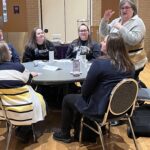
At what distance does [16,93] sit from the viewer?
277 centimetres

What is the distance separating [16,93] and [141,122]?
1.51 meters

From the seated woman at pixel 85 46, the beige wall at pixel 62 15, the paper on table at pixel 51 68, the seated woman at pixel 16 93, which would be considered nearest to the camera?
the seated woman at pixel 16 93

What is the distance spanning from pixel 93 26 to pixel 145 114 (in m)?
4.20

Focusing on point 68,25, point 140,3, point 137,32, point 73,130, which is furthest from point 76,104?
point 140,3

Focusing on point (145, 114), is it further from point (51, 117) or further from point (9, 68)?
point (9, 68)

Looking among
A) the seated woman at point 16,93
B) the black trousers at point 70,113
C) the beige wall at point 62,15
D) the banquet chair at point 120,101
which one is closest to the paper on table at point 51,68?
the black trousers at point 70,113

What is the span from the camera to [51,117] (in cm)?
398

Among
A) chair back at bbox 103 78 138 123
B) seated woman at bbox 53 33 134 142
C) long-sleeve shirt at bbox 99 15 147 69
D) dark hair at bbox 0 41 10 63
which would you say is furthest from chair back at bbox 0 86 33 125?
long-sleeve shirt at bbox 99 15 147 69

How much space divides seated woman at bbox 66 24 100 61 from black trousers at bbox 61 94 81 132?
121 cm

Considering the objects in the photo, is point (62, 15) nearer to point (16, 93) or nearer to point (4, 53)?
point (4, 53)

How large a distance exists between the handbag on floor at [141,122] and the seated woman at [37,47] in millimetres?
1492

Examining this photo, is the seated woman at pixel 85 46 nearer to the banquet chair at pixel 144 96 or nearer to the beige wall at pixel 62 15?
the banquet chair at pixel 144 96

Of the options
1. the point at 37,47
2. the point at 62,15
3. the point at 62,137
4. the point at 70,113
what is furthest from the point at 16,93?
the point at 62,15

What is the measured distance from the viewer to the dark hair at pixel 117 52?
263 centimetres
